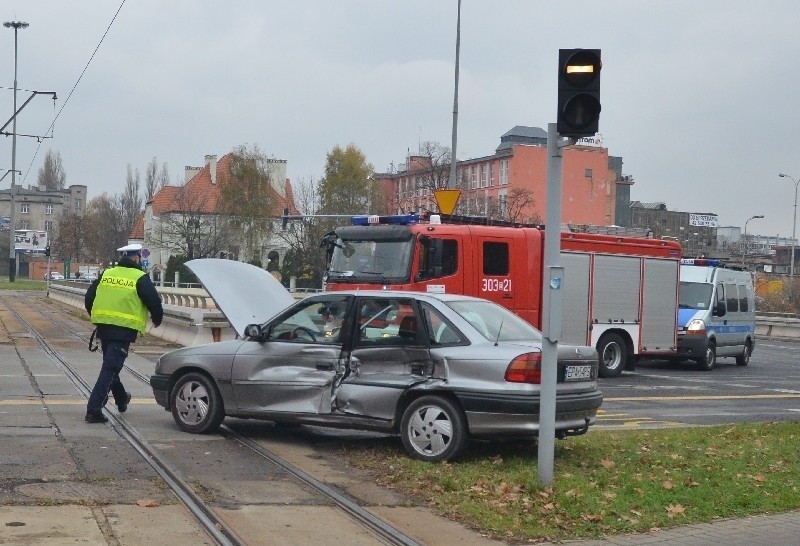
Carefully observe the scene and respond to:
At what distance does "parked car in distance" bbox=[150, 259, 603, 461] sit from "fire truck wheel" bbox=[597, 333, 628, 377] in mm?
11891

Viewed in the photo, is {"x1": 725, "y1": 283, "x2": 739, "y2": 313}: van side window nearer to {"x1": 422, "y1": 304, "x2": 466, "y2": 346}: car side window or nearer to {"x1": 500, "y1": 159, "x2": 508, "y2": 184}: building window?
{"x1": 422, "y1": 304, "x2": 466, "y2": 346}: car side window

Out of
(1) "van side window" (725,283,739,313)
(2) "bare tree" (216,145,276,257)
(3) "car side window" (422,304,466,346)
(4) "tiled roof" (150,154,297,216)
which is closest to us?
(3) "car side window" (422,304,466,346)

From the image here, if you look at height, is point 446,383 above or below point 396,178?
below

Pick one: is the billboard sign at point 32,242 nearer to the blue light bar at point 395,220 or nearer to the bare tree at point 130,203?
the bare tree at point 130,203

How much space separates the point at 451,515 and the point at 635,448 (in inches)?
140

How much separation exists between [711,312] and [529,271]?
24.7ft

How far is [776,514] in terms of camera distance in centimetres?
841

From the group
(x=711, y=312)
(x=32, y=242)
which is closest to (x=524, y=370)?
(x=711, y=312)

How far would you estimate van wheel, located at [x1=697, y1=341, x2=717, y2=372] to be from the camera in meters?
26.1

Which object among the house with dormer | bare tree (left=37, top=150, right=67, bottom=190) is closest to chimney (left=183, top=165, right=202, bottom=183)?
the house with dormer

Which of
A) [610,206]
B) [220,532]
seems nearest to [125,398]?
[220,532]

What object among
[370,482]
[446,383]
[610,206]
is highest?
[610,206]

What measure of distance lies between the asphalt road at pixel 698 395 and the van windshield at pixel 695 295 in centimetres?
154

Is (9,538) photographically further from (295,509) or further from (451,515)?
(451,515)
